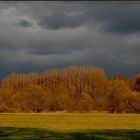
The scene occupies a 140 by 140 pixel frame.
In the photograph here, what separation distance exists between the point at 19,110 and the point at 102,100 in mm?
21272

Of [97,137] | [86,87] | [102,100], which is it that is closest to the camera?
[97,137]

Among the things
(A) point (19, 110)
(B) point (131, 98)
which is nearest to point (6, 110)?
(A) point (19, 110)

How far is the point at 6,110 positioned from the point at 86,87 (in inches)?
1138

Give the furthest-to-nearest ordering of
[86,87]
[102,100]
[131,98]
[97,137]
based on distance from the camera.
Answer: [86,87] → [102,100] → [131,98] → [97,137]

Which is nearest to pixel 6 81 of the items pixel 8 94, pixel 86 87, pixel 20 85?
pixel 20 85

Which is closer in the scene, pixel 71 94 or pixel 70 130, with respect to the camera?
pixel 70 130

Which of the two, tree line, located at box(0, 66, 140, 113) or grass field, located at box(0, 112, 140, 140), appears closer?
grass field, located at box(0, 112, 140, 140)

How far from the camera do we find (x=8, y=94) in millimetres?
124375

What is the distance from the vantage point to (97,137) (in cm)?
3069

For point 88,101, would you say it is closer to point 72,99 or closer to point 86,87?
point 72,99

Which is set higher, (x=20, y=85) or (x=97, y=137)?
(x=20, y=85)

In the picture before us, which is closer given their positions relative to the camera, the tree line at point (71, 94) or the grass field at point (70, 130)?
the grass field at point (70, 130)

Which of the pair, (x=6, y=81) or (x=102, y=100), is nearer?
(x=102, y=100)

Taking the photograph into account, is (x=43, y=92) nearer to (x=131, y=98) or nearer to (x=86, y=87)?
(x=86, y=87)
